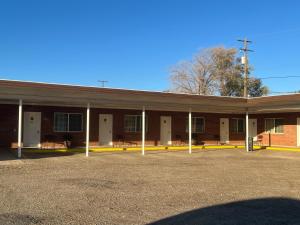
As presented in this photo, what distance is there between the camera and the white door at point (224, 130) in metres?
30.7

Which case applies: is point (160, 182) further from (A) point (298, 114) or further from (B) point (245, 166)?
(A) point (298, 114)

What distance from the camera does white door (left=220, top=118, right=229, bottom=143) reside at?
30.7 meters

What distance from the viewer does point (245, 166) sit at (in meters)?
16.8

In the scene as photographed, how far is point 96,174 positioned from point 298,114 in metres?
18.6

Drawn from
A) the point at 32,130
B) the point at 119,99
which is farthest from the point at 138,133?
the point at 32,130

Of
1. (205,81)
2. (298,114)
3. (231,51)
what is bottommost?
(298,114)

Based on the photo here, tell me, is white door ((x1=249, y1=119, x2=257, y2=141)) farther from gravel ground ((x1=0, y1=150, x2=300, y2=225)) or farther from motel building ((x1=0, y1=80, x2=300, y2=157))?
gravel ground ((x1=0, y1=150, x2=300, y2=225))

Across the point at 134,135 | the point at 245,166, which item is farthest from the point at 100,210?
the point at 134,135

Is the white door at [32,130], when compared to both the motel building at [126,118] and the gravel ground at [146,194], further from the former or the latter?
the gravel ground at [146,194]

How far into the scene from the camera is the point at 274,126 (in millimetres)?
29531

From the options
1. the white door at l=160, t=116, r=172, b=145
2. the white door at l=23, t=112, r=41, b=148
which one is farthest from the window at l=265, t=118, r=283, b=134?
the white door at l=23, t=112, r=41, b=148

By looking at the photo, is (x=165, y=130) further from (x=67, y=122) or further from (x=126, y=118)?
(x=67, y=122)

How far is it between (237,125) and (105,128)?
1176 cm

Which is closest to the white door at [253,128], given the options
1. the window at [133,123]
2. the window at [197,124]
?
the window at [197,124]
